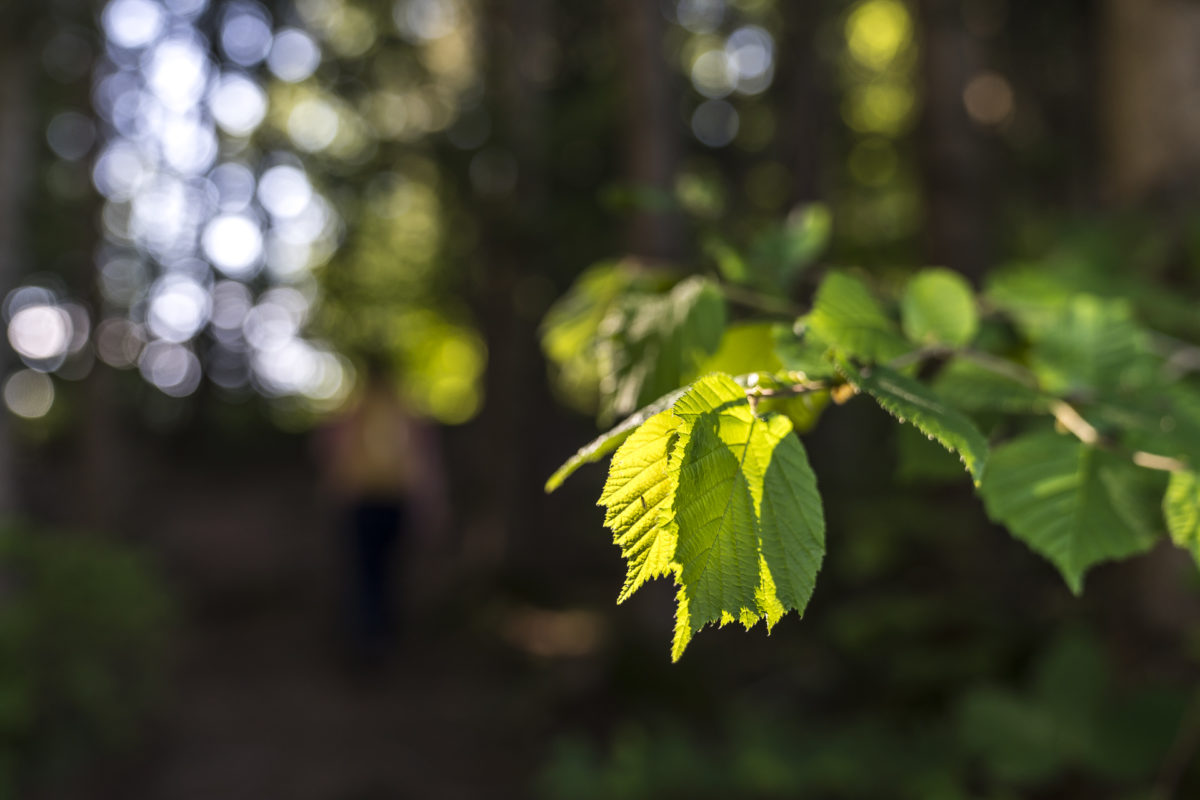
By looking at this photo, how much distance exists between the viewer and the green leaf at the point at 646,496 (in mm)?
708

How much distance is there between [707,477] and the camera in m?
0.72

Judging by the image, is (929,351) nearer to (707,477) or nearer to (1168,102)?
(707,477)

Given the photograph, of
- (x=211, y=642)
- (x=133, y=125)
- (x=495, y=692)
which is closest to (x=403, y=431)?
(x=495, y=692)

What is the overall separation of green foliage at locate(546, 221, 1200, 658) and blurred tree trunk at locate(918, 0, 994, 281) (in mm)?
3097

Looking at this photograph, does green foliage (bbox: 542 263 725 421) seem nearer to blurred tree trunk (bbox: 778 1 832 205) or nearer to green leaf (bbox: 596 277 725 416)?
green leaf (bbox: 596 277 725 416)

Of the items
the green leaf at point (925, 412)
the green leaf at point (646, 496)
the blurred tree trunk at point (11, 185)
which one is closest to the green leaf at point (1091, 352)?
the green leaf at point (925, 412)

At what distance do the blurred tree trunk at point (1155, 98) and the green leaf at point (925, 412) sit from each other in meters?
2.42

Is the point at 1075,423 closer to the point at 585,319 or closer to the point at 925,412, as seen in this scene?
the point at 925,412

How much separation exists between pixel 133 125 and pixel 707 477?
12.3 meters

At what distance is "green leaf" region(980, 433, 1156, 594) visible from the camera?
1035 millimetres

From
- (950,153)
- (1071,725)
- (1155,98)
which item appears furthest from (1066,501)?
(950,153)

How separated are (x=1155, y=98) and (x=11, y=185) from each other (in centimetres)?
568

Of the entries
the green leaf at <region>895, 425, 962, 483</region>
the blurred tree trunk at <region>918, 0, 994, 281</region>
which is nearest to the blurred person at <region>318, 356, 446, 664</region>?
the blurred tree trunk at <region>918, 0, 994, 281</region>

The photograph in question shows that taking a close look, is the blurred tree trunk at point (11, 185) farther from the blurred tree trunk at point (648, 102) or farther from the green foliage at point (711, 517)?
the green foliage at point (711, 517)
